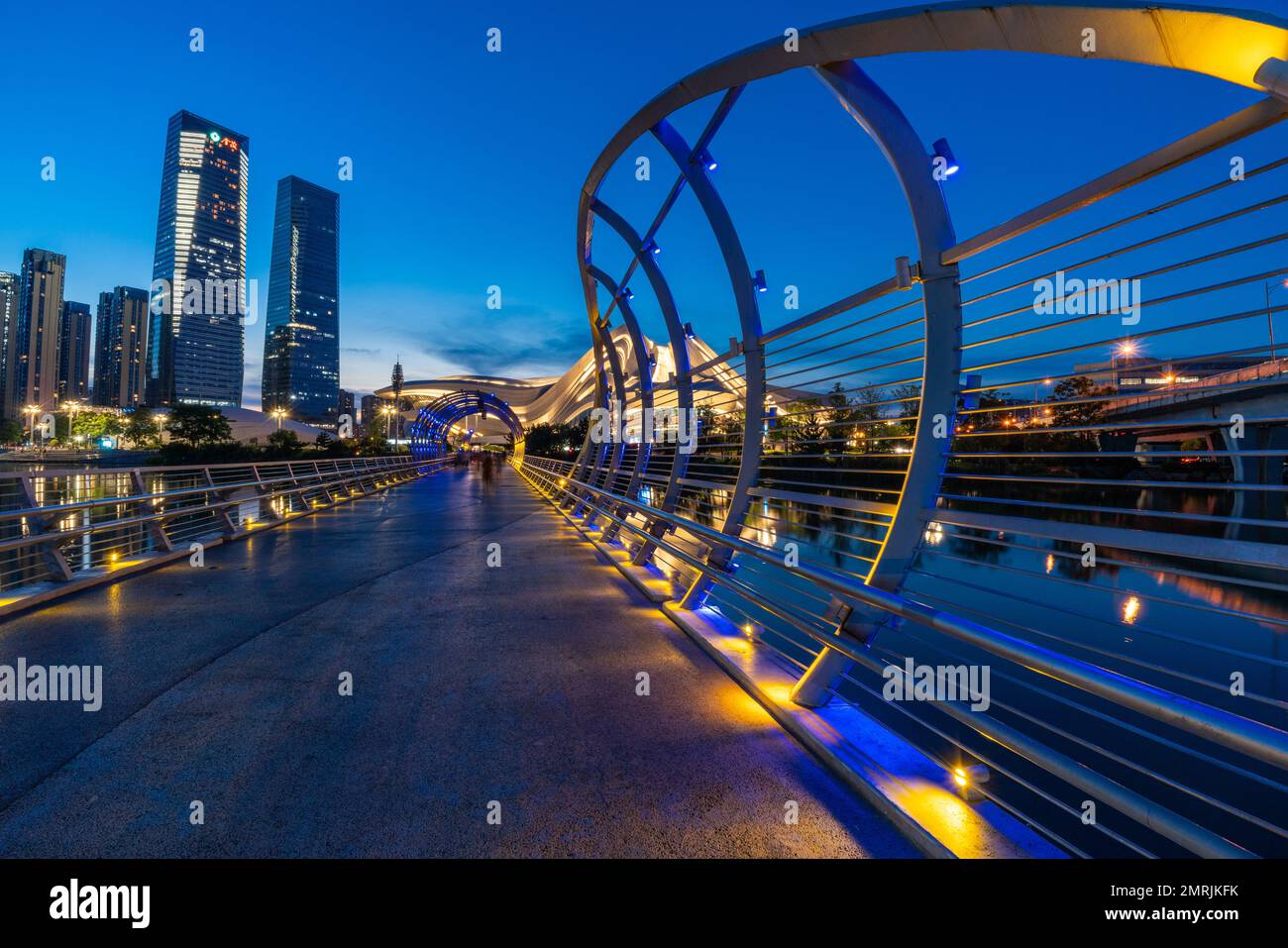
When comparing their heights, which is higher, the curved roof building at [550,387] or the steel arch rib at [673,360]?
the curved roof building at [550,387]

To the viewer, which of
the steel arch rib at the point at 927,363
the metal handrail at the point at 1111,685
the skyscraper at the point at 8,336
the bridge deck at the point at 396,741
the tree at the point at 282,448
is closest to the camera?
the metal handrail at the point at 1111,685

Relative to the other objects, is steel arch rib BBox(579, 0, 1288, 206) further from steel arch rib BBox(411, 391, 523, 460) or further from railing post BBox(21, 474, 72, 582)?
steel arch rib BBox(411, 391, 523, 460)

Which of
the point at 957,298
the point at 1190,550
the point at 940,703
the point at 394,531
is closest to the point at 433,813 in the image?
the point at 940,703

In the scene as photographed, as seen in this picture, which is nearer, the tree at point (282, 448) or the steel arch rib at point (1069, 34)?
the steel arch rib at point (1069, 34)

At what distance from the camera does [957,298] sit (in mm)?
2994

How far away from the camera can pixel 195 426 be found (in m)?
51.7

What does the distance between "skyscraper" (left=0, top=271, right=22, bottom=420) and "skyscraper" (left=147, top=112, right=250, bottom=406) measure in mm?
29548

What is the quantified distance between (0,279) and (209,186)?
54304mm

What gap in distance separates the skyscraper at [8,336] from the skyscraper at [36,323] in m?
1.15

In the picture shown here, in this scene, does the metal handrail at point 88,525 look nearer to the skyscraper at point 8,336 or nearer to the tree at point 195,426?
the tree at point 195,426

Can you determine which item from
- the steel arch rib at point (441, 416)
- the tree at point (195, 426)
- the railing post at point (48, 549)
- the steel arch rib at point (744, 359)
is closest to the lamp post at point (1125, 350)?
the steel arch rib at point (744, 359)

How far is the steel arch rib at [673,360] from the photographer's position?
6.70 meters

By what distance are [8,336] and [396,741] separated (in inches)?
9316
